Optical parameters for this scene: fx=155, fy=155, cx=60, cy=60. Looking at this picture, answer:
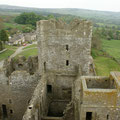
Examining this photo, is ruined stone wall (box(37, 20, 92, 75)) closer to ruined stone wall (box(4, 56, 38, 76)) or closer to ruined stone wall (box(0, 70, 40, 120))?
ruined stone wall (box(0, 70, 40, 120))

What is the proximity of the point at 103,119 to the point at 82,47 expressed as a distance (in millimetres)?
7662

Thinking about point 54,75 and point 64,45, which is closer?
point 64,45

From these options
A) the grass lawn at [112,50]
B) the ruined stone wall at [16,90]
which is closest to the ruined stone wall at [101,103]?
the ruined stone wall at [16,90]

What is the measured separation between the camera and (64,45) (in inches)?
624

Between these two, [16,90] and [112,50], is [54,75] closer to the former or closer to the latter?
[16,90]

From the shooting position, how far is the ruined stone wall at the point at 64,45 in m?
15.2

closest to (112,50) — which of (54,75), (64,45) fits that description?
(54,75)

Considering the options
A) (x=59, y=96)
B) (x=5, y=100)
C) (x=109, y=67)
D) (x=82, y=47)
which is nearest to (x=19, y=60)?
(x=5, y=100)

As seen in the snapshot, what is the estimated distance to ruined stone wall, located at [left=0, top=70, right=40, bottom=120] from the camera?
17000 mm

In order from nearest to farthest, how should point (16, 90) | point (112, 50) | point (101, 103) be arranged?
1. point (101, 103)
2. point (16, 90)
3. point (112, 50)

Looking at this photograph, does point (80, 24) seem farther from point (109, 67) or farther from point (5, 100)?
point (109, 67)

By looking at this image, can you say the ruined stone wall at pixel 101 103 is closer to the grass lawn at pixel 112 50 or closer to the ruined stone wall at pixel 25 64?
the ruined stone wall at pixel 25 64

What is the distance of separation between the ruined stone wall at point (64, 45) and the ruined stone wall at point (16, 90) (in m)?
1.94

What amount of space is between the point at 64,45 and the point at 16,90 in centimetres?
749
